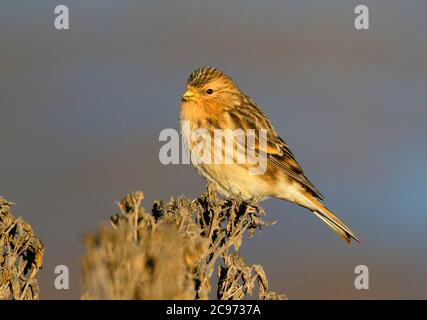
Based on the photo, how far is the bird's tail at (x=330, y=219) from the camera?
300 inches

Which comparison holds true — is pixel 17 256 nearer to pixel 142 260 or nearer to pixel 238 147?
pixel 142 260

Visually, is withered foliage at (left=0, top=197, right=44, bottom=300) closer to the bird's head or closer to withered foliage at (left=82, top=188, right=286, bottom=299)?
withered foliage at (left=82, top=188, right=286, bottom=299)

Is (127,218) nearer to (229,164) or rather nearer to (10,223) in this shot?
(10,223)

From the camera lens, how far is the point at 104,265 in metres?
3.46

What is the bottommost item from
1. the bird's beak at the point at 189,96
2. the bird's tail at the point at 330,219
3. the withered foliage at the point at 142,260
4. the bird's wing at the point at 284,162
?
the withered foliage at the point at 142,260

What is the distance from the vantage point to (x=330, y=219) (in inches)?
304

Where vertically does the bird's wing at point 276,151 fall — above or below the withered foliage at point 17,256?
above

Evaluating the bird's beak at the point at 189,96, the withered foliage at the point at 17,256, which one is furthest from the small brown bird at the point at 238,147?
the withered foliage at the point at 17,256

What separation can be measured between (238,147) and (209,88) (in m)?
0.66

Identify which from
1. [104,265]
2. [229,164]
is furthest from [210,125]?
[104,265]

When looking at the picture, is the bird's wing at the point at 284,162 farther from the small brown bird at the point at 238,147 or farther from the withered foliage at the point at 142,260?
the withered foliage at the point at 142,260

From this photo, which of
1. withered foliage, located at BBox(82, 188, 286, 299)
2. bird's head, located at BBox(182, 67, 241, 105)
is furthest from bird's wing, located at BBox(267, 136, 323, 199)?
withered foliage, located at BBox(82, 188, 286, 299)

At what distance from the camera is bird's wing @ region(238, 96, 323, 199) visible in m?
7.58

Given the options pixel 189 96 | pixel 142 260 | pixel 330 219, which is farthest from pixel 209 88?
pixel 142 260
